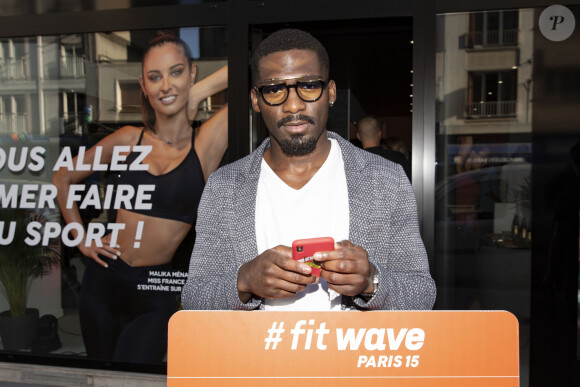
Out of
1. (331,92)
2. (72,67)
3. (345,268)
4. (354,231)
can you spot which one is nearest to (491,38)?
(331,92)

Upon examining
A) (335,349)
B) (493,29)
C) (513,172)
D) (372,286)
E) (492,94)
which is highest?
(493,29)

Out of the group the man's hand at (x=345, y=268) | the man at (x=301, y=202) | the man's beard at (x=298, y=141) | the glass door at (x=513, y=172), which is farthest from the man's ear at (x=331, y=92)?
the glass door at (x=513, y=172)

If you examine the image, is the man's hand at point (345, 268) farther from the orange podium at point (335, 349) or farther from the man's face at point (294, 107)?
the man's face at point (294, 107)

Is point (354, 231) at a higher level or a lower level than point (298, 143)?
lower

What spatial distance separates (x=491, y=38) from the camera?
327 cm

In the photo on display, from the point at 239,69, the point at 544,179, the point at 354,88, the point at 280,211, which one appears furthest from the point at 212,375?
the point at 354,88

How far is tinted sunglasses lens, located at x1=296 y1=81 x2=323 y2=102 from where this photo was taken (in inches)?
63.6

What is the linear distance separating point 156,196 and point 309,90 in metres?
2.22

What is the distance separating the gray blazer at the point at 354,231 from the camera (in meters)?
1.54

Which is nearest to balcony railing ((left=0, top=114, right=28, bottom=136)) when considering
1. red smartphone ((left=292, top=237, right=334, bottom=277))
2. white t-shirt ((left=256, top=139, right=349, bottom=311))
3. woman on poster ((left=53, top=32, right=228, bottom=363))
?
woman on poster ((left=53, top=32, right=228, bottom=363))

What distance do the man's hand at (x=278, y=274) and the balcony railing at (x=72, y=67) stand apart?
3001 millimetres

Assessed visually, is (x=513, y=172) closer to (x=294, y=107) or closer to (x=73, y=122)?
A: (x=294, y=107)

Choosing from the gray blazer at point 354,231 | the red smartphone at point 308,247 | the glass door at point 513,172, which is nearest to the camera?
the red smartphone at point 308,247

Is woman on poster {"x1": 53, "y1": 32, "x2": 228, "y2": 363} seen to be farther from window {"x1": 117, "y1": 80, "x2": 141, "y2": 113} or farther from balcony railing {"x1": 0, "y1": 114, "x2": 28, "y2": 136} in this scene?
balcony railing {"x1": 0, "y1": 114, "x2": 28, "y2": 136}
